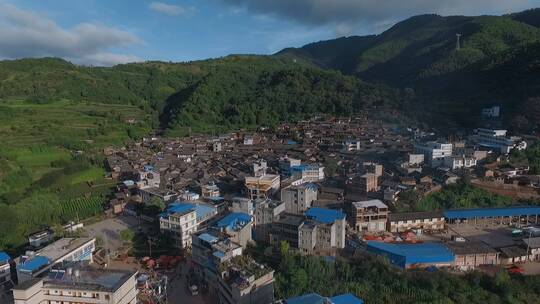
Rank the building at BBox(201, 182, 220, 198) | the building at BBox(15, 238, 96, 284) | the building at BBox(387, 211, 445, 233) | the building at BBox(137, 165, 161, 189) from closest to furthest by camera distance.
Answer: the building at BBox(15, 238, 96, 284)
the building at BBox(387, 211, 445, 233)
the building at BBox(201, 182, 220, 198)
the building at BBox(137, 165, 161, 189)

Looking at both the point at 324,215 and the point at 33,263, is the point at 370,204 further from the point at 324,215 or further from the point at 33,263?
A: the point at 33,263

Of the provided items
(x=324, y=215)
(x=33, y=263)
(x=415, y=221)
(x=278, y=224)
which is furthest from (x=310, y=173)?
(x=33, y=263)

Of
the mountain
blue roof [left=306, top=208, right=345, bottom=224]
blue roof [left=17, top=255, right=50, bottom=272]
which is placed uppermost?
the mountain

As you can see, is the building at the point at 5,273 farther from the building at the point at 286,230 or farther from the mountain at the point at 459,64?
the mountain at the point at 459,64

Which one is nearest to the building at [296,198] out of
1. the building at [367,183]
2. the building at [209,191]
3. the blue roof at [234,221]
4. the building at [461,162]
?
the blue roof at [234,221]

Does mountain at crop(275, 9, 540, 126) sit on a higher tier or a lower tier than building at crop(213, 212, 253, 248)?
higher

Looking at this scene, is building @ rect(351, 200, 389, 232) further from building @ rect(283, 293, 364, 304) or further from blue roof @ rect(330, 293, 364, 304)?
blue roof @ rect(330, 293, 364, 304)

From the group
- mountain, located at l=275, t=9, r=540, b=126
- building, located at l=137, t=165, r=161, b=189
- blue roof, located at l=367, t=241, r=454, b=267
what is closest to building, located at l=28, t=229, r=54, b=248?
building, located at l=137, t=165, r=161, b=189

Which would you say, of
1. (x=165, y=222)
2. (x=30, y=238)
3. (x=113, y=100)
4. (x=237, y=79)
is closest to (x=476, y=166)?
(x=165, y=222)

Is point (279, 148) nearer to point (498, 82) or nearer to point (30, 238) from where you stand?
point (30, 238)
